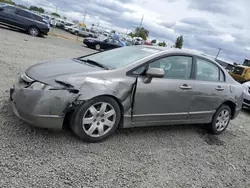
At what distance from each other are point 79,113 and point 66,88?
36 centimetres

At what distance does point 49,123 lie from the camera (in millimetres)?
3072

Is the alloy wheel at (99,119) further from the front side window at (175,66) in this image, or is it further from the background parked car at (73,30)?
the background parked car at (73,30)

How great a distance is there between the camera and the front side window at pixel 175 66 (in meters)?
3.91

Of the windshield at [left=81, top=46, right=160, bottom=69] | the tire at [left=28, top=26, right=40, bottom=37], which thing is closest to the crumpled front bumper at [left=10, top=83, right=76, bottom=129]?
the windshield at [left=81, top=46, right=160, bottom=69]

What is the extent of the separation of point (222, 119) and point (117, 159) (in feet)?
9.07

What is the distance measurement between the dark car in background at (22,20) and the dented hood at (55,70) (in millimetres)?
14884

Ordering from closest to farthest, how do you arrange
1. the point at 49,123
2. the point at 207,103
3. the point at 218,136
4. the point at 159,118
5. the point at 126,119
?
the point at 49,123, the point at 126,119, the point at 159,118, the point at 207,103, the point at 218,136

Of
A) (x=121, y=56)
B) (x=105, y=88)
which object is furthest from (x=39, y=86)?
(x=121, y=56)

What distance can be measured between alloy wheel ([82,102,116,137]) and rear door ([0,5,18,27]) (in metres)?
15.9

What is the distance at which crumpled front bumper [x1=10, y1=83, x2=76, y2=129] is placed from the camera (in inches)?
118

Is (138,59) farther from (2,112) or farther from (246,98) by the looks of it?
(246,98)

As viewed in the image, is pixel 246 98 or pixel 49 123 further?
pixel 246 98

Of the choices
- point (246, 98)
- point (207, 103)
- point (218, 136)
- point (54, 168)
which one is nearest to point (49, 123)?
point (54, 168)

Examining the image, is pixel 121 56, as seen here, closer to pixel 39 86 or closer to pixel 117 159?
pixel 39 86
